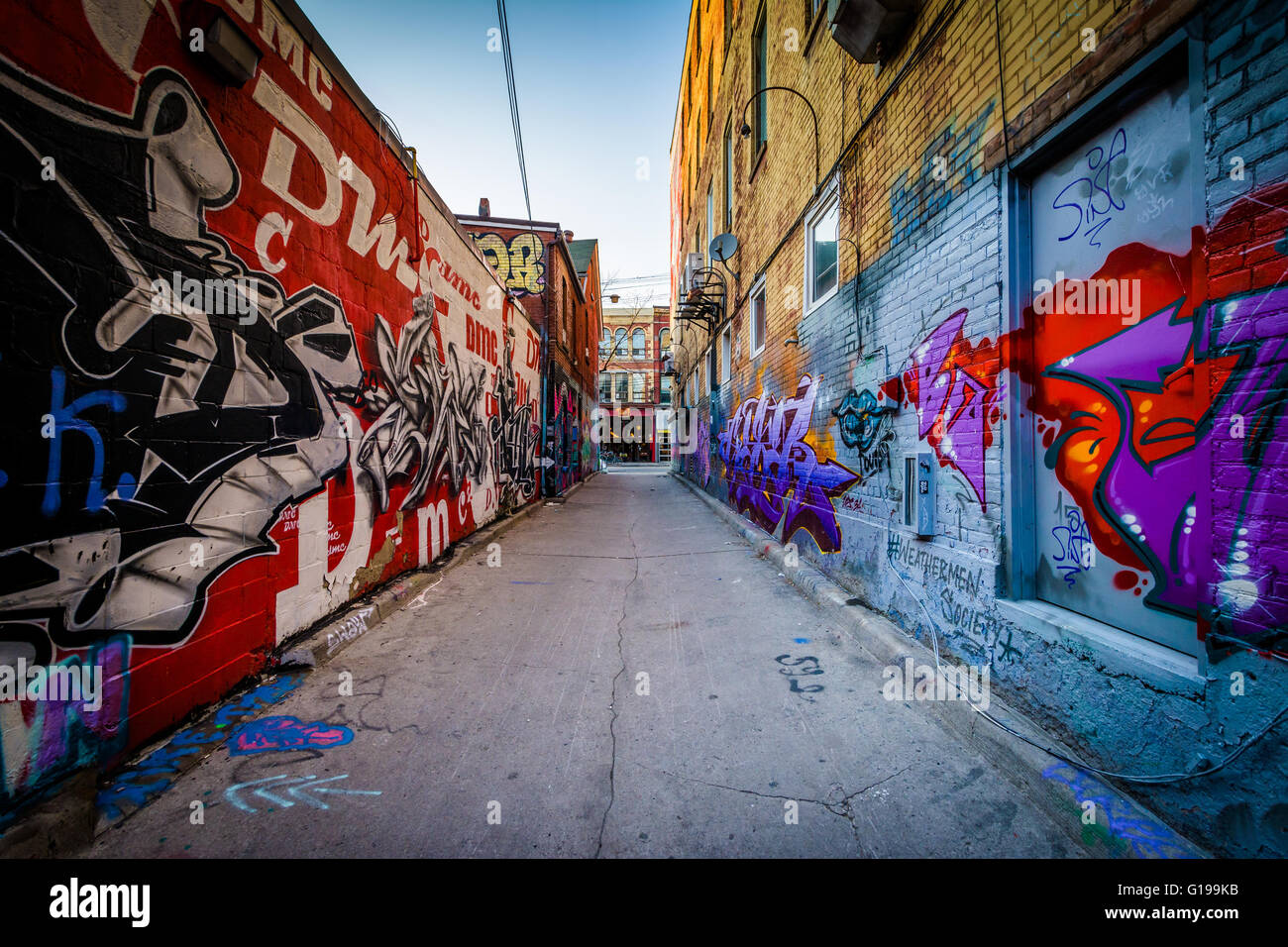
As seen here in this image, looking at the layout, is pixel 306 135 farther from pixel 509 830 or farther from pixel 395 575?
pixel 509 830

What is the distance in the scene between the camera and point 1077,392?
2535 mm

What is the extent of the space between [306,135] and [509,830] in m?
4.57

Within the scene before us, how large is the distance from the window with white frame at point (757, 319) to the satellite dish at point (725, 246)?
1.84m

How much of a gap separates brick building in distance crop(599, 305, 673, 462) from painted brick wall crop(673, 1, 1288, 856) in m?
31.9

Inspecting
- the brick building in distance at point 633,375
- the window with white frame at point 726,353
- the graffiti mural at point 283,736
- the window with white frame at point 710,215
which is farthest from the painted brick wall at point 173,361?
the brick building in distance at point 633,375

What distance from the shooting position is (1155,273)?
2.17 m

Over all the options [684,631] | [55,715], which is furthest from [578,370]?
[55,715]

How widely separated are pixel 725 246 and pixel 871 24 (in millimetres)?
6242

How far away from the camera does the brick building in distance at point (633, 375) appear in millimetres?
36875

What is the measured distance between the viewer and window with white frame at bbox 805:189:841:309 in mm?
5367

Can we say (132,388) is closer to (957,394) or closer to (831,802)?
(831,802)

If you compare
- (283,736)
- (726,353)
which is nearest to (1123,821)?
(283,736)

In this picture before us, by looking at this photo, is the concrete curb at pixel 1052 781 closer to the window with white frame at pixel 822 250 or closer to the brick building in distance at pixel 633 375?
the window with white frame at pixel 822 250

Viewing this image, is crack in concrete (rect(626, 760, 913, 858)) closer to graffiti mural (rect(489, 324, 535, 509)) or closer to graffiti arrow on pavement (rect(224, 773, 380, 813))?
graffiti arrow on pavement (rect(224, 773, 380, 813))
